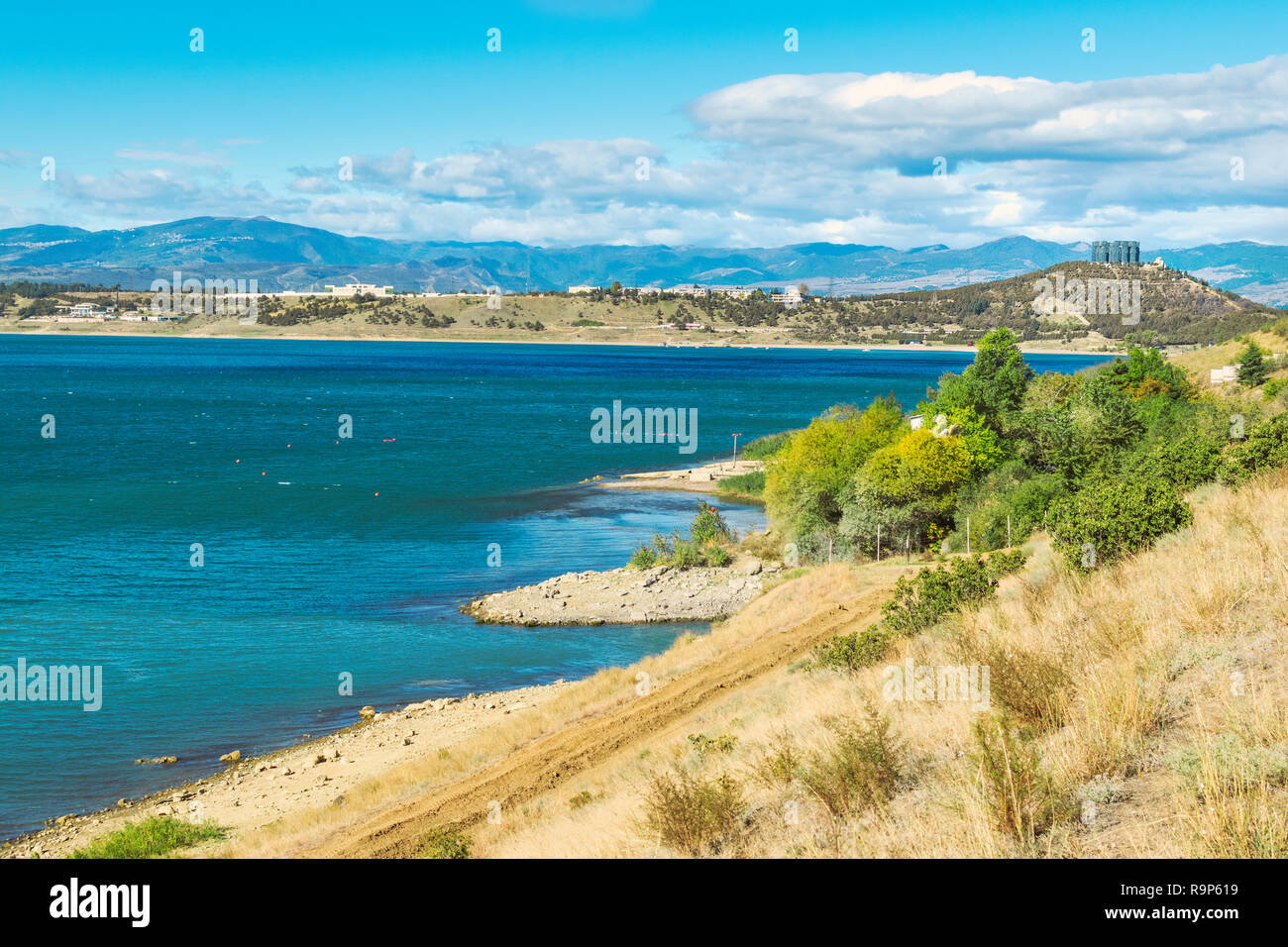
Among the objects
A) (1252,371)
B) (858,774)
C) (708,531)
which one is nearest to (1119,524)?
(858,774)

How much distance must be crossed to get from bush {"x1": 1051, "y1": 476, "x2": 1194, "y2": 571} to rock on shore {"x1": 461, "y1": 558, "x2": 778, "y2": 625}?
1891 centimetres

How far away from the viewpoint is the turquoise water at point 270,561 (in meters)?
26.9

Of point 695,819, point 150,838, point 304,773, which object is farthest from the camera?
point 304,773

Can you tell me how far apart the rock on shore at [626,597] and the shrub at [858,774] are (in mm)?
26568

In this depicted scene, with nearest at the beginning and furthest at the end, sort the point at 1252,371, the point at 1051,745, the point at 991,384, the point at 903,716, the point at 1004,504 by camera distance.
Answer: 1. the point at 1051,745
2. the point at 903,716
3. the point at 1004,504
4. the point at 991,384
5. the point at 1252,371

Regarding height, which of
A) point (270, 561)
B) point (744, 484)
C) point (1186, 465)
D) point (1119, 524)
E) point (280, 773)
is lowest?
point (280, 773)

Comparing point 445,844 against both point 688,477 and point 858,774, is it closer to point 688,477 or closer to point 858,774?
point 858,774

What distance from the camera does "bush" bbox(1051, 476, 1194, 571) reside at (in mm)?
18516

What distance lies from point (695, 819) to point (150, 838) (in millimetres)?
12215

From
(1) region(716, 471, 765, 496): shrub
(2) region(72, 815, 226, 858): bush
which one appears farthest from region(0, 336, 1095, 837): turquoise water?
(1) region(716, 471, 765, 496): shrub

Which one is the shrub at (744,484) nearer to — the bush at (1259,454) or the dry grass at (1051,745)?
the bush at (1259,454)

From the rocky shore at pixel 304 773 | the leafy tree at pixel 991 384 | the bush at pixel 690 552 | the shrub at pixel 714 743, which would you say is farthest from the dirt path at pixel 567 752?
the leafy tree at pixel 991 384

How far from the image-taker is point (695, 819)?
10.2 metres
